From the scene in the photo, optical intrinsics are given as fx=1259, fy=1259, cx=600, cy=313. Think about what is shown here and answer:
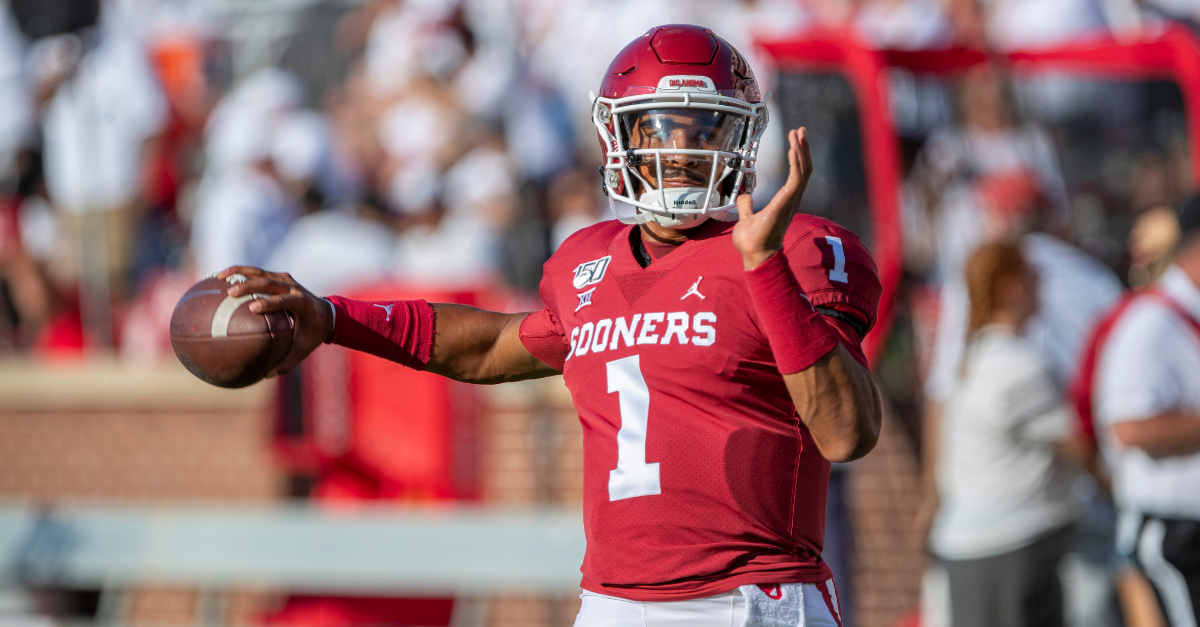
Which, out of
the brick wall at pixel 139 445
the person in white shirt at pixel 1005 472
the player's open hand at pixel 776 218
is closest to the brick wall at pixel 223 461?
the brick wall at pixel 139 445

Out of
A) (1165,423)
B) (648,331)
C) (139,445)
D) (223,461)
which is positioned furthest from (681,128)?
(139,445)

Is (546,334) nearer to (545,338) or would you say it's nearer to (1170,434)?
(545,338)

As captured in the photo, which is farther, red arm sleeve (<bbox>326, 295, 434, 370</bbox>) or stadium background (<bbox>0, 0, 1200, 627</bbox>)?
stadium background (<bbox>0, 0, 1200, 627</bbox>)

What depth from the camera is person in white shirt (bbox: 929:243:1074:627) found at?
5.00m

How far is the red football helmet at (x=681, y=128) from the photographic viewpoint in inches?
101

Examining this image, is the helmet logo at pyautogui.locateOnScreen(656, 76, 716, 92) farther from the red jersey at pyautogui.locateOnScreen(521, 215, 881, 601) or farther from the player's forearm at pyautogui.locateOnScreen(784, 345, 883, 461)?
the player's forearm at pyautogui.locateOnScreen(784, 345, 883, 461)

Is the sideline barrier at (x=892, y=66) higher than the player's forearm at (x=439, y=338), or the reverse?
the sideline barrier at (x=892, y=66)

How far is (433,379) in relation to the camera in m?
6.07

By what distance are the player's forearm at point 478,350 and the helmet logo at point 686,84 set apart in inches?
27.8

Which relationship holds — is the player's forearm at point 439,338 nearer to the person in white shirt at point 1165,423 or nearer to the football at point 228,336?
the football at point 228,336

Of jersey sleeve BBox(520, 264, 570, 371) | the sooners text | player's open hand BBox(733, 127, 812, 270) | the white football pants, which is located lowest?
the white football pants

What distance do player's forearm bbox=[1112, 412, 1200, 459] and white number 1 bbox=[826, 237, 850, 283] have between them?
2.33 meters

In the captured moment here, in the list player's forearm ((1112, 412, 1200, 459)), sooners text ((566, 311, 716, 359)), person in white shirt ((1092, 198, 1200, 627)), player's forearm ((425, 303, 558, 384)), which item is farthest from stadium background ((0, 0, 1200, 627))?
sooners text ((566, 311, 716, 359))

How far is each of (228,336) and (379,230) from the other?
514 centimetres
